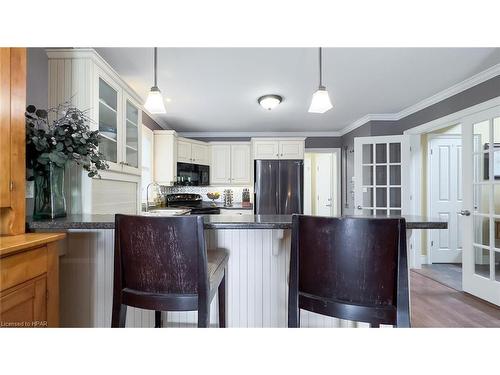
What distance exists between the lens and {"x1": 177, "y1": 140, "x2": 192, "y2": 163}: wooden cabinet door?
4.30 m

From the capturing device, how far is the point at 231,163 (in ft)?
16.0

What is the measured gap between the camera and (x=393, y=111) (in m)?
3.89

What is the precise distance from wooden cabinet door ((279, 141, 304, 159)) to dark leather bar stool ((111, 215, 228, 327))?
149 inches

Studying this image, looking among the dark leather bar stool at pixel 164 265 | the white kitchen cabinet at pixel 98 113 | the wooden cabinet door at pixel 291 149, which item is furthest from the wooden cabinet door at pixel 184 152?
the dark leather bar stool at pixel 164 265

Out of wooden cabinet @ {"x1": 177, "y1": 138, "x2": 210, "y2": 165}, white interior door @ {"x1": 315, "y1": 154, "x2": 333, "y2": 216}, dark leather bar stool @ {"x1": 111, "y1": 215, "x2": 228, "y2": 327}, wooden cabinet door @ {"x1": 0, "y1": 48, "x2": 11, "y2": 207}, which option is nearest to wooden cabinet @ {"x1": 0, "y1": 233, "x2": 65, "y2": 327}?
wooden cabinet door @ {"x1": 0, "y1": 48, "x2": 11, "y2": 207}

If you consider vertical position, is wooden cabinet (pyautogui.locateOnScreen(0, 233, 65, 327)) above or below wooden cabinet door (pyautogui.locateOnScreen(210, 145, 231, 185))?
below

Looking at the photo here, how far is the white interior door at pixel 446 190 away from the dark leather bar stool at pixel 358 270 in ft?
12.9

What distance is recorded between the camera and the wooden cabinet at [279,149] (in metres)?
4.61

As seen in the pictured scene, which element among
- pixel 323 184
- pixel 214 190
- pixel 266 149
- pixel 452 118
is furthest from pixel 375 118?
pixel 214 190

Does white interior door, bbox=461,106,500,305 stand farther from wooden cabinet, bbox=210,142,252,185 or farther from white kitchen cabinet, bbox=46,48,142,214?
white kitchen cabinet, bbox=46,48,142,214

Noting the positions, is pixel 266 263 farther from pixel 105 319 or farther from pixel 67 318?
pixel 67 318

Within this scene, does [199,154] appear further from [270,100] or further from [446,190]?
[446,190]
